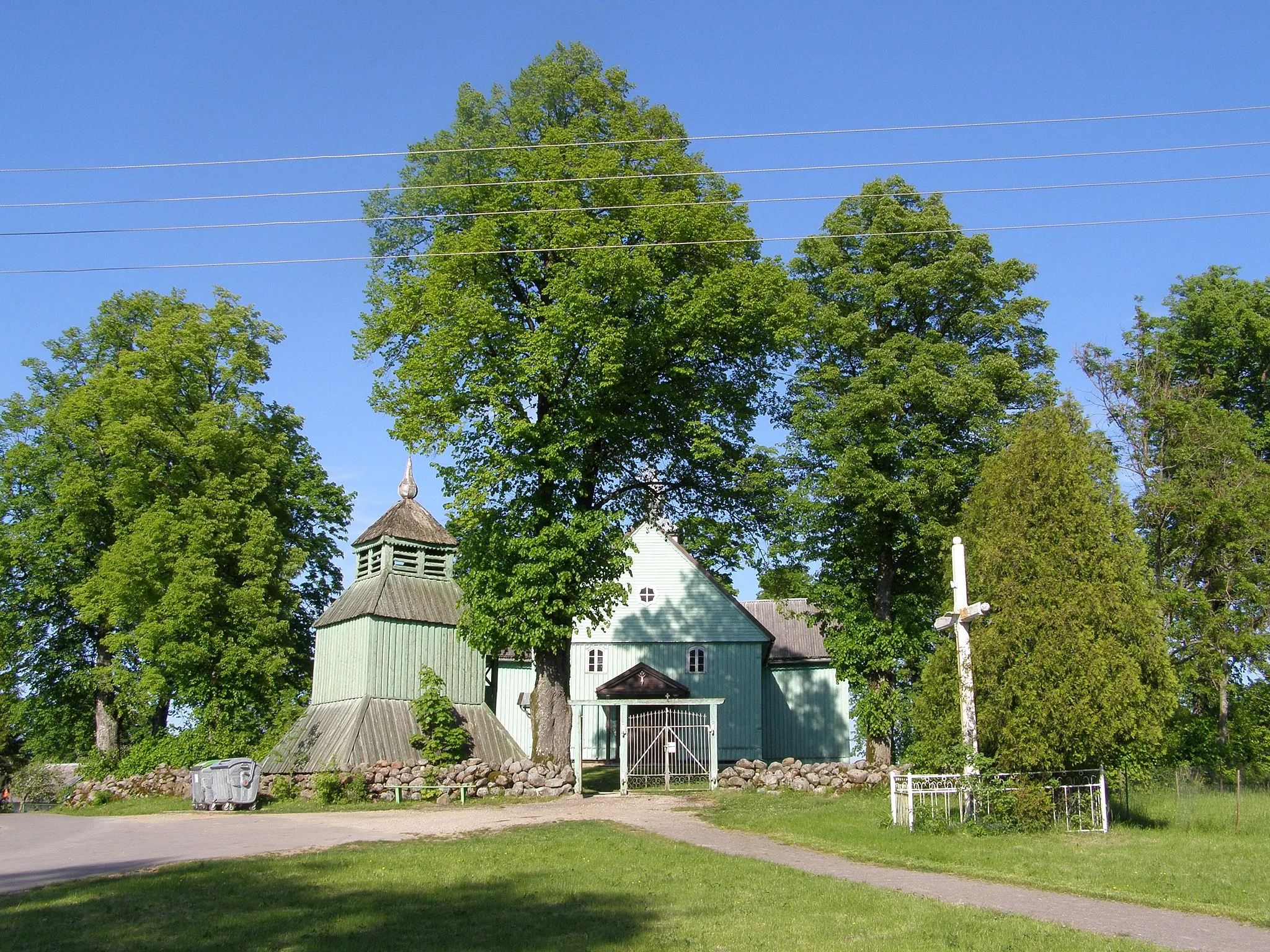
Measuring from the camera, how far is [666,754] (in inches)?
1041

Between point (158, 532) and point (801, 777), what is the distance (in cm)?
1925

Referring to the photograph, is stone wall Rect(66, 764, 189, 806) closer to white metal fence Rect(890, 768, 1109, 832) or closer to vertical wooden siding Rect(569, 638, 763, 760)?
vertical wooden siding Rect(569, 638, 763, 760)

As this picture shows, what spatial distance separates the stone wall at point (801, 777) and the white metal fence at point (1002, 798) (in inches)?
278

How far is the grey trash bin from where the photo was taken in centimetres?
2292

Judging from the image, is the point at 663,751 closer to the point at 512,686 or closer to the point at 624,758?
the point at 624,758

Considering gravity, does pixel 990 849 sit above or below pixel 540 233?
below

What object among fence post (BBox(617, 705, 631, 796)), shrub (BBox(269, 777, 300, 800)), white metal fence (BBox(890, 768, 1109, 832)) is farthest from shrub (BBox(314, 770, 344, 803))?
white metal fence (BBox(890, 768, 1109, 832))

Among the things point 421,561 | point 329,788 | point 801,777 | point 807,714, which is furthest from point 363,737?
point 807,714

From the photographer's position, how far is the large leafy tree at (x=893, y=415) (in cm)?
2472

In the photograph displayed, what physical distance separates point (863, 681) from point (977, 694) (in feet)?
32.4

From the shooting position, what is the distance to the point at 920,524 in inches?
982

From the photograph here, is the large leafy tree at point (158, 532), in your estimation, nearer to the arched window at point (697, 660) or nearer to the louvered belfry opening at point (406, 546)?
the louvered belfry opening at point (406, 546)

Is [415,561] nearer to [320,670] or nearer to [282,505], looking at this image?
[320,670]

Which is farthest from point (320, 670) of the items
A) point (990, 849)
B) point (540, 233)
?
point (990, 849)
